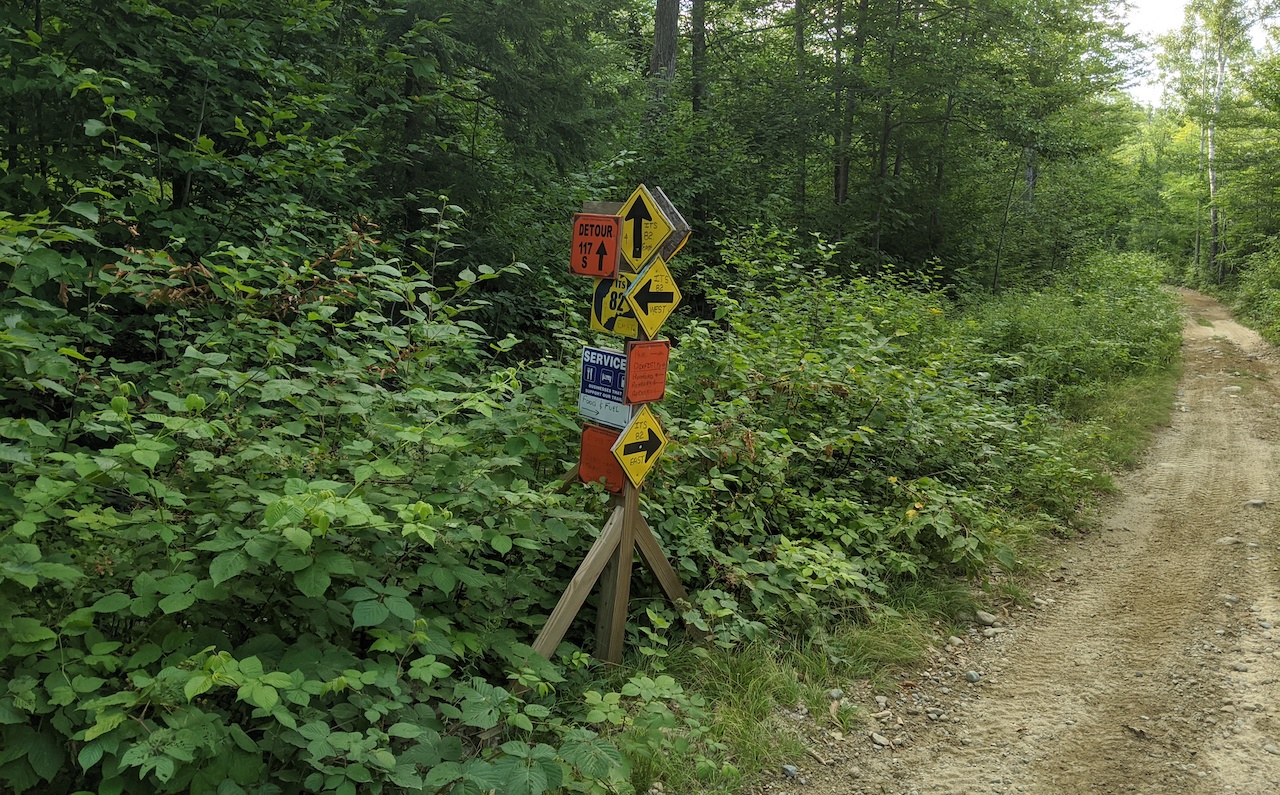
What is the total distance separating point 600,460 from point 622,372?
1.51ft

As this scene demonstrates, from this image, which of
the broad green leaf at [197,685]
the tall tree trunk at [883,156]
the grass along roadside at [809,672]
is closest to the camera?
the broad green leaf at [197,685]

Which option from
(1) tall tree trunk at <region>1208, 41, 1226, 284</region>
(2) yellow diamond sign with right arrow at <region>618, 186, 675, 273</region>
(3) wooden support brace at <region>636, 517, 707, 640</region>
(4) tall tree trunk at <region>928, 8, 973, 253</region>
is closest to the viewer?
(2) yellow diamond sign with right arrow at <region>618, 186, 675, 273</region>

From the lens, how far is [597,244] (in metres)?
3.73

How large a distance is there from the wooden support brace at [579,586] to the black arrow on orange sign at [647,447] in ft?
0.98

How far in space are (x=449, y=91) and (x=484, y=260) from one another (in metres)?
1.84

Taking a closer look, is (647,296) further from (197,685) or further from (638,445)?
(197,685)

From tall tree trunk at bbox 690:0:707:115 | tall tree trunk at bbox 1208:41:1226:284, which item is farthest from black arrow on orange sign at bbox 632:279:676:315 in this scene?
tall tree trunk at bbox 1208:41:1226:284

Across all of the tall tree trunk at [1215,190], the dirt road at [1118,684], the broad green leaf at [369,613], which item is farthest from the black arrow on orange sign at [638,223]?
the tall tree trunk at [1215,190]

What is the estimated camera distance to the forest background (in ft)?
8.20

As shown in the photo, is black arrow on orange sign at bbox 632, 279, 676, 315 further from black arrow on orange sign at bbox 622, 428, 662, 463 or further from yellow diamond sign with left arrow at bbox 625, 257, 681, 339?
black arrow on orange sign at bbox 622, 428, 662, 463

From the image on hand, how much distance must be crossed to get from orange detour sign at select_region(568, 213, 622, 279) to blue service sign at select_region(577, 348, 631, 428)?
41 centimetres

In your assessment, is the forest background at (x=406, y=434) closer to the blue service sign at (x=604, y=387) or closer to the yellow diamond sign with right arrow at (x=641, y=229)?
the blue service sign at (x=604, y=387)

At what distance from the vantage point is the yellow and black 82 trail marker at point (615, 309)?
3635 mm

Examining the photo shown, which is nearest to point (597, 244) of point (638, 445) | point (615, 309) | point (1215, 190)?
point (615, 309)
